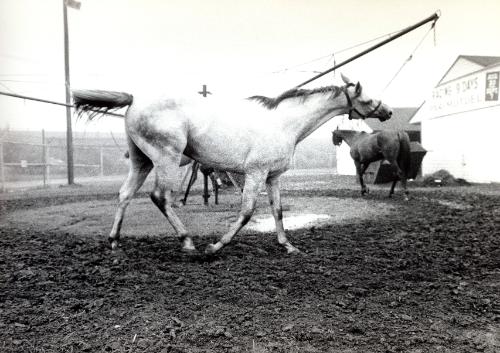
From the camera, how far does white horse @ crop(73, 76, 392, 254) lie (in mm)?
3610

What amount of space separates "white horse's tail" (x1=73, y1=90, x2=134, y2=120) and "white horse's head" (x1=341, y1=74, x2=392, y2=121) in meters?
2.36

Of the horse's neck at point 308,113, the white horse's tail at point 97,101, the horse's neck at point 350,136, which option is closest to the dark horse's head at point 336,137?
the horse's neck at point 350,136

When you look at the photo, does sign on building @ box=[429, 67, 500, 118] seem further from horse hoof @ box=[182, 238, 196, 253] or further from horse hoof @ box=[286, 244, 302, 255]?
horse hoof @ box=[182, 238, 196, 253]

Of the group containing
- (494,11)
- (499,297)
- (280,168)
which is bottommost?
(499,297)

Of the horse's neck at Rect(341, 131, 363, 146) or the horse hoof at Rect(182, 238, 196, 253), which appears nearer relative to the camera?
the horse hoof at Rect(182, 238, 196, 253)

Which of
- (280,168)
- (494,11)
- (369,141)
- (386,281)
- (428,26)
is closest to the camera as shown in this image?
(386,281)

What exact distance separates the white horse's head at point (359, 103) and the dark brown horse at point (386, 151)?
4782mm

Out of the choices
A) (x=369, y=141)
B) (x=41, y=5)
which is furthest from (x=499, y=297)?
(x=369, y=141)

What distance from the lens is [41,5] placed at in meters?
3.23

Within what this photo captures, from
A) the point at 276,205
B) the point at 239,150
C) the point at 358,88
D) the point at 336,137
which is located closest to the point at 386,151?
the point at 336,137

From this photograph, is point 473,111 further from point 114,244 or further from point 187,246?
point 114,244

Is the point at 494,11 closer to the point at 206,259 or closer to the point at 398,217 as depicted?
the point at 398,217

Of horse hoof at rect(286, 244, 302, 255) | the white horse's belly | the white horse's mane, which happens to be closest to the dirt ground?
horse hoof at rect(286, 244, 302, 255)

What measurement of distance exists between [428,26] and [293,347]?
4581 mm
